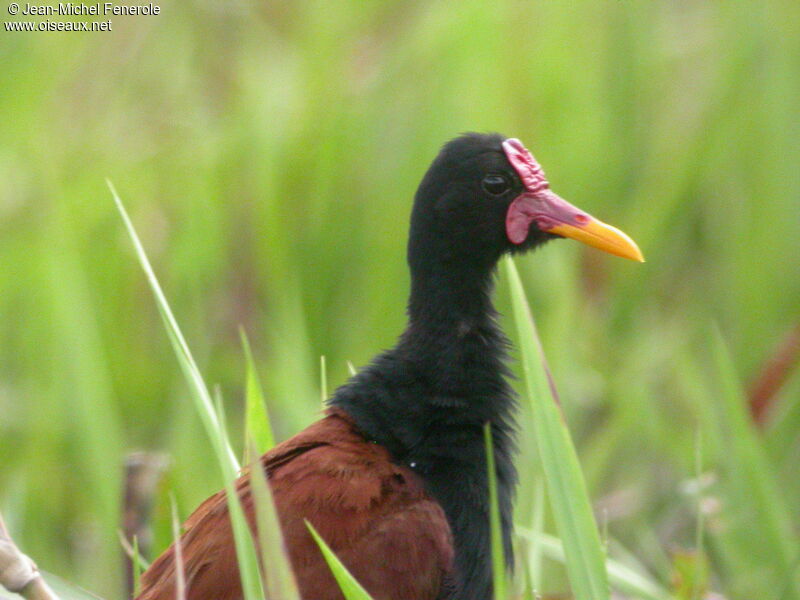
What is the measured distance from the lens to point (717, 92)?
4016mm

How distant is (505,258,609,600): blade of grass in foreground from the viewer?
1599 mm

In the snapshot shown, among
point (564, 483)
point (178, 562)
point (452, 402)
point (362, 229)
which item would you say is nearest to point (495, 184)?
point (452, 402)

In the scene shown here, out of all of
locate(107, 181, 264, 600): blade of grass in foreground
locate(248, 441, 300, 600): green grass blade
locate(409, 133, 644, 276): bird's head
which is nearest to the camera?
locate(248, 441, 300, 600): green grass blade

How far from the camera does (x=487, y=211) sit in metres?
2.42

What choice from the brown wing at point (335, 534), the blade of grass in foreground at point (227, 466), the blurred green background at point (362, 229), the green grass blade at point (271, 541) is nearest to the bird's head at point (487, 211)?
the brown wing at point (335, 534)

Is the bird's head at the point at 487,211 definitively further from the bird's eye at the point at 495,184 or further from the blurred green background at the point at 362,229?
the blurred green background at the point at 362,229

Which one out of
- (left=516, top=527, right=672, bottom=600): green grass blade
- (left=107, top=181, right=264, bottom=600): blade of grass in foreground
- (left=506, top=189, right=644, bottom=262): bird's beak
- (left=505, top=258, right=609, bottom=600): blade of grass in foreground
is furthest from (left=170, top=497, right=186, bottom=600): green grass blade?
(left=506, top=189, right=644, bottom=262): bird's beak

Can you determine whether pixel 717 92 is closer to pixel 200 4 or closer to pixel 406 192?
pixel 406 192

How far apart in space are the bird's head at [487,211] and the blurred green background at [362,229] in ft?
2.21

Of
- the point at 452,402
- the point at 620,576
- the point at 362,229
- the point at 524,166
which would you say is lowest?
the point at 620,576

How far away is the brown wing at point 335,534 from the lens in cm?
199

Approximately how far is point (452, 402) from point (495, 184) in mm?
410

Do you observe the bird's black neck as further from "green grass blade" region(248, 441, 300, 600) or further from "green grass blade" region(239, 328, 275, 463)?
"green grass blade" region(248, 441, 300, 600)

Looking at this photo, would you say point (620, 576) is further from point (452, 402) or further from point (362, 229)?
point (362, 229)
